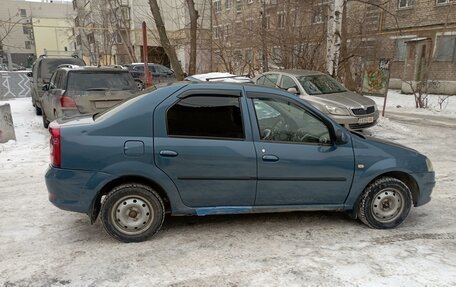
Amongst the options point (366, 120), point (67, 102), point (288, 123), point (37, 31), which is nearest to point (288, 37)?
point (366, 120)

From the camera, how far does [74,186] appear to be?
329 cm

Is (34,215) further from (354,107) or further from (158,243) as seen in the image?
(354,107)

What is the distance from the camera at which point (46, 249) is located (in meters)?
3.39

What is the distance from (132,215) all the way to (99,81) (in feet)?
15.9

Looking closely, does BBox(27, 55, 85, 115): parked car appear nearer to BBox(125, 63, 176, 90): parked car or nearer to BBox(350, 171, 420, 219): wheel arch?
BBox(125, 63, 176, 90): parked car

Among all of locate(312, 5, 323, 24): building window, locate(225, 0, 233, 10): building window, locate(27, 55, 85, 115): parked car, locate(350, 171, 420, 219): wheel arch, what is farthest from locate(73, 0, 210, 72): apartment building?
locate(350, 171, 420, 219): wheel arch

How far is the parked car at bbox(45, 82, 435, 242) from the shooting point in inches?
130

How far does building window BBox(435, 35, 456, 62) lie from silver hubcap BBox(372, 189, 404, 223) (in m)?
19.2

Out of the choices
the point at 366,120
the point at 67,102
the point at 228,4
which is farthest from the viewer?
the point at 228,4

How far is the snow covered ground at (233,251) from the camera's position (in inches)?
115

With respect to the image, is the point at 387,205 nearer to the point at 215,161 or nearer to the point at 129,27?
the point at 215,161

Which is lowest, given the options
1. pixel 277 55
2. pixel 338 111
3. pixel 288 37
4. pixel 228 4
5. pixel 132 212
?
pixel 132 212

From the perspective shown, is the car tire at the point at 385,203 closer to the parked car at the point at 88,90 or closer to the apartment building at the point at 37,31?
the parked car at the point at 88,90

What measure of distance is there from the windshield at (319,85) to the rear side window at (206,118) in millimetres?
5764
